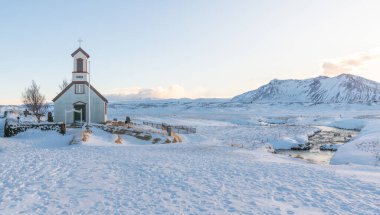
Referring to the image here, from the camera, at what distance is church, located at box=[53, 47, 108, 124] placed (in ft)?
132

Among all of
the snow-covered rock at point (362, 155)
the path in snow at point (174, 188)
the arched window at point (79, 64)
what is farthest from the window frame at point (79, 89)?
the snow-covered rock at point (362, 155)

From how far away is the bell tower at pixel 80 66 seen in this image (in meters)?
39.9

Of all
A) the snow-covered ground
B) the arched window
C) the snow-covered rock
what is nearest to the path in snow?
the snow-covered ground

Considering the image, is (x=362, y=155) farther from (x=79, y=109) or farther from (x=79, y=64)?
(x=79, y=64)

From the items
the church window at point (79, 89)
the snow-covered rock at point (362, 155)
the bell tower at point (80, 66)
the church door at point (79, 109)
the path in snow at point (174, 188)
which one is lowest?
the snow-covered rock at point (362, 155)

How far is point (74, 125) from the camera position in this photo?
38.6m

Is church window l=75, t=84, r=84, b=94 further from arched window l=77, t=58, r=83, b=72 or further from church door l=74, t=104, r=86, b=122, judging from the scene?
arched window l=77, t=58, r=83, b=72

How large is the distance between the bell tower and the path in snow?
72.8 ft

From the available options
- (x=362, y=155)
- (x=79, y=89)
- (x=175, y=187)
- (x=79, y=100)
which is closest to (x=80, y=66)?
(x=79, y=89)

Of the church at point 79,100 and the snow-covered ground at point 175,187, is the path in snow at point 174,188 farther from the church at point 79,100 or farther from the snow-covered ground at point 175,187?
the church at point 79,100

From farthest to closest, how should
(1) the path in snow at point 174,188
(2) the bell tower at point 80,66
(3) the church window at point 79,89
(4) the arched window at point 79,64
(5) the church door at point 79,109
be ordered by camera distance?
(5) the church door at point 79,109 < (3) the church window at point 79,89 < (4) the arched window at point 79,64 < (2) the bell tower at point 80,66 < (1) the path in snow at point 174,188

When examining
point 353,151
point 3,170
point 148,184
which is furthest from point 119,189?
point 353,151

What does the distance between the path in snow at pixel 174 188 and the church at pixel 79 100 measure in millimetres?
21976

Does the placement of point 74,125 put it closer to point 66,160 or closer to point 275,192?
point 66,160
